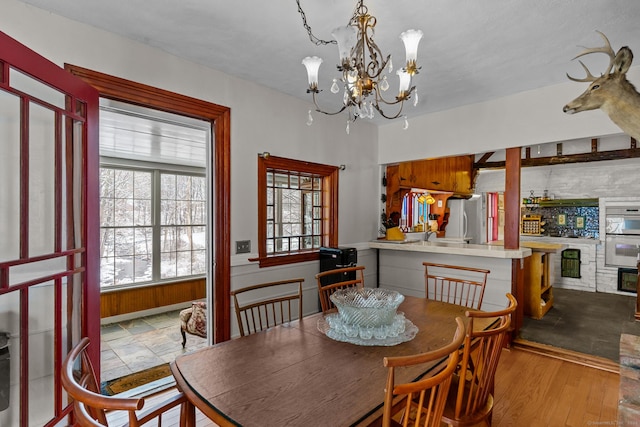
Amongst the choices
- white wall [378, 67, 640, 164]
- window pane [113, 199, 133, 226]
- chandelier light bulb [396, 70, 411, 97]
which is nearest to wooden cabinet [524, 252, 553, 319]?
white wall [378, 67, 640, 164]

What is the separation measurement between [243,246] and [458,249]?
2277 millimetres

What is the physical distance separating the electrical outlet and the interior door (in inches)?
43.8

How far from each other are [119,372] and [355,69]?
3.40 metres

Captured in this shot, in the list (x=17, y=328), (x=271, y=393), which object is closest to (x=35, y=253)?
(x=17, y=328)

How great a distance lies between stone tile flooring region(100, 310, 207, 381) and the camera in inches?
130

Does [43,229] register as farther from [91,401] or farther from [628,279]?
[628,279]

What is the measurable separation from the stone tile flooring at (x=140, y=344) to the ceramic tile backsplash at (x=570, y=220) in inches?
261

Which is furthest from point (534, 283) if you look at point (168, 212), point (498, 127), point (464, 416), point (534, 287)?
point (168, 212)

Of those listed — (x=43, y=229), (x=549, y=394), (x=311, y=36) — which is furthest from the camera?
(x=549, y=394)

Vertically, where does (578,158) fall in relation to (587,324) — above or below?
above

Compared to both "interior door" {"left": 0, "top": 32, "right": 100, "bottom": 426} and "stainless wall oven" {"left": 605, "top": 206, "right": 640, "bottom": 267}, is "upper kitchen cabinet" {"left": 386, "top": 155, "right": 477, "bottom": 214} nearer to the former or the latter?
"stainless wall oven" {"left": 605, "top": 206, "right": 640, "bottom": 267}

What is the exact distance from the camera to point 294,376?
1.31 m

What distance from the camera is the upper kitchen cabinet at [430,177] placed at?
455 cm

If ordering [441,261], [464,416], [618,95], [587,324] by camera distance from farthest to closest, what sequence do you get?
[587,324]
[441,261]
[618,95]
[464,416]
